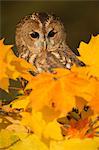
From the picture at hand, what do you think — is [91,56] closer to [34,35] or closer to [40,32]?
[40,32]

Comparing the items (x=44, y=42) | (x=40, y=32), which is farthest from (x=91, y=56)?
(x=44, y=42)

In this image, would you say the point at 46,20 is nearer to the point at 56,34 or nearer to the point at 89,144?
the point at 56,34

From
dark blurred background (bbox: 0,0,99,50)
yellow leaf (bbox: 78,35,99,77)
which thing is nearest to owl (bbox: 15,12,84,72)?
yellow leaf (bbox: 78,35,99,77)

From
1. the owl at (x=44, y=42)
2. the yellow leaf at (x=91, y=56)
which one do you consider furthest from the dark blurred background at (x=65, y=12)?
the yellow leaf at (x=91, y=56)

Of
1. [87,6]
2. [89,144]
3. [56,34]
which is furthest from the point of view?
[87,6]

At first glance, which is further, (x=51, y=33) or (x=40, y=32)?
(x=51, y=33)

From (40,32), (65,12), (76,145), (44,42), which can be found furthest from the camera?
(65,12)

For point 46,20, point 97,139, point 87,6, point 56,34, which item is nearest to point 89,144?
point 97,139
